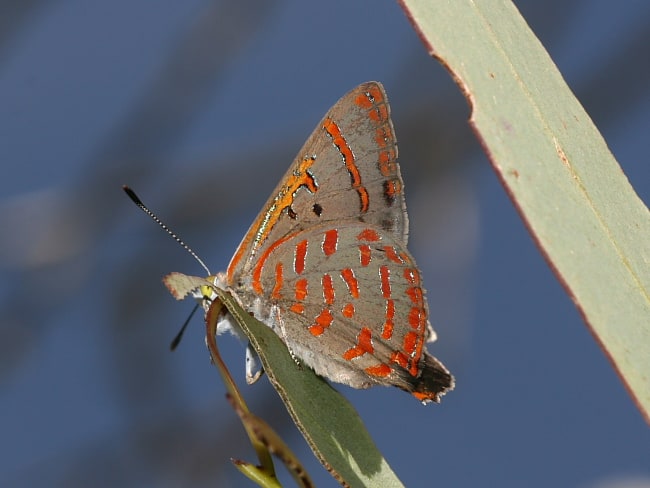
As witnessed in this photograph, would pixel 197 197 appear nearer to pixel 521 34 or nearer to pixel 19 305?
pixel 19 305

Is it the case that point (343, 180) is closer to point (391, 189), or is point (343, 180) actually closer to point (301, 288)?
point (391, 189)

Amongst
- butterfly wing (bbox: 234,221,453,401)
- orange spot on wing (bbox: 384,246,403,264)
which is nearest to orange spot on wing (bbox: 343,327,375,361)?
butterfly wing (bbox: 234,221,453,401)

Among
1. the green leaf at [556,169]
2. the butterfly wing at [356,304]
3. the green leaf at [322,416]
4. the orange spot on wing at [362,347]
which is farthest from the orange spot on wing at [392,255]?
the green leaf at [556,169]

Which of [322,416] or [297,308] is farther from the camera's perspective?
[297,308]

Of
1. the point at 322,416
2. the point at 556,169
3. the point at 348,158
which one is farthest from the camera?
the point at 348,158

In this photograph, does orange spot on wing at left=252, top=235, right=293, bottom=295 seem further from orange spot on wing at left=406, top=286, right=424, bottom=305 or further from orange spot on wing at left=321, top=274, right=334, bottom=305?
orange spot on wing at left=406, top=286, right=424, bottom=305

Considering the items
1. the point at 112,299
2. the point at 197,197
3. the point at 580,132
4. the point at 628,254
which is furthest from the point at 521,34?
the point at 112,299

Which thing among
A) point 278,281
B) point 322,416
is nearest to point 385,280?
point 278,281
